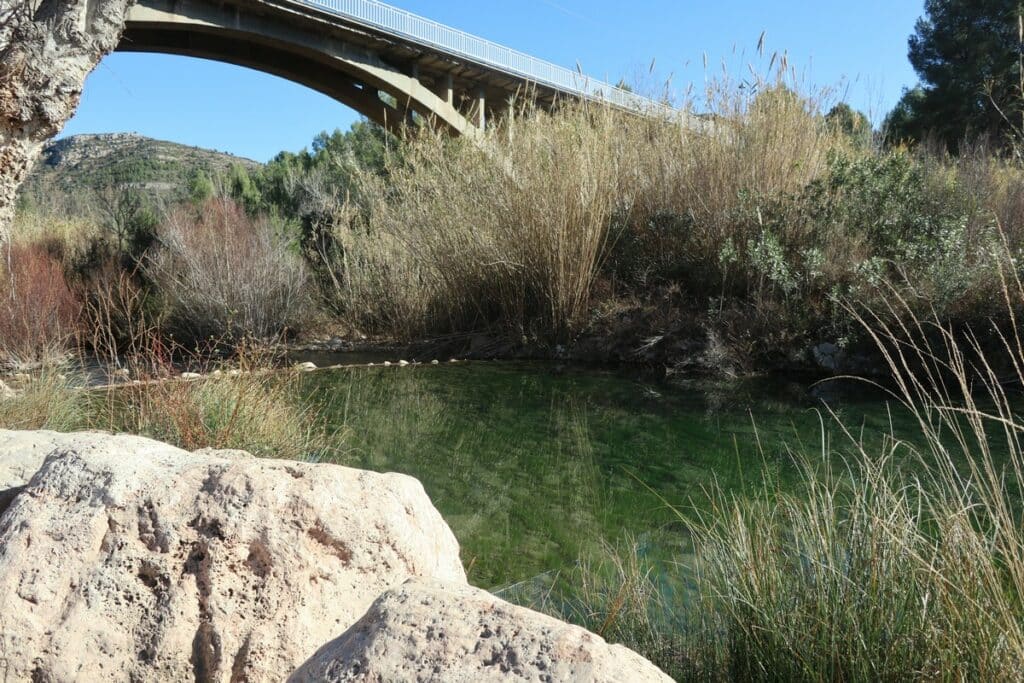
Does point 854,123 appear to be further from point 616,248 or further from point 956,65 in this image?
point 956,65

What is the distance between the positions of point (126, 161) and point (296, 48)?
58.4 feet

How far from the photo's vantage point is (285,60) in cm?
1948

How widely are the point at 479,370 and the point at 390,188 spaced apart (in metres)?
3.38

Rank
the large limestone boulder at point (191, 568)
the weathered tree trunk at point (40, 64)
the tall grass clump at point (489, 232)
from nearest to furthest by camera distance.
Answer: the large limestone boulder at point (191, 568), the weathered tree trunk at point (40, 64), the tall grass clump at point (489, 232)

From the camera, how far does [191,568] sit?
1.87m

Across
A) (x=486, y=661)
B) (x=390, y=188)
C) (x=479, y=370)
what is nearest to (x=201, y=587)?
(x=486, y=661)

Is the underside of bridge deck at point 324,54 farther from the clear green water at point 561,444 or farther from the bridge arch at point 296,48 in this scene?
the clear green water at point 561,444

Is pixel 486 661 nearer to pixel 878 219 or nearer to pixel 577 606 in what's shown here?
pixel 577 606

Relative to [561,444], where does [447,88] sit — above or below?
above

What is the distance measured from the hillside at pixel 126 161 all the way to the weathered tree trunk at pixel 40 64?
85.2 feet

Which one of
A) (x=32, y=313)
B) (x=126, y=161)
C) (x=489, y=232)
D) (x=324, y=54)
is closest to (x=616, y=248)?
(x=489, y=232)

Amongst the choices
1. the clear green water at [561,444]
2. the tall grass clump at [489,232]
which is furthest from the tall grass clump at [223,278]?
the clear green water at [561,444]

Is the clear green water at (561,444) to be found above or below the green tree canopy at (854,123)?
below

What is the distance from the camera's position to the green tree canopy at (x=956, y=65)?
69.6 feet
